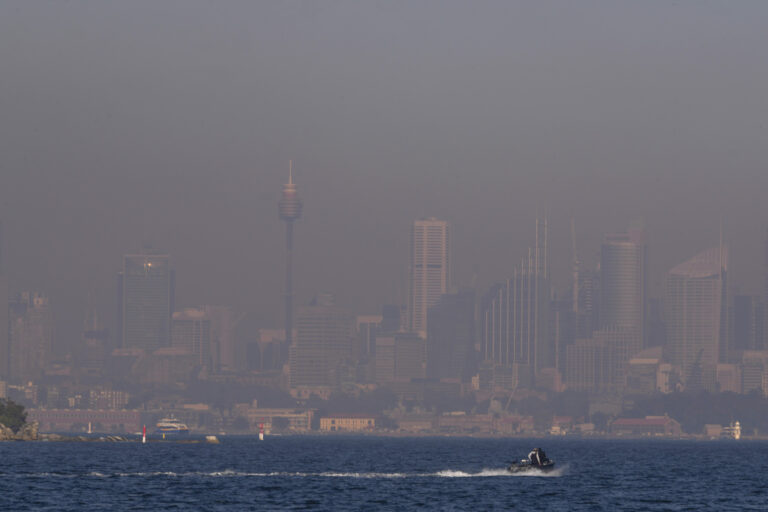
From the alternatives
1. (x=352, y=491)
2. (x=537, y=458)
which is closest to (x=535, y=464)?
(x=537, y=458)

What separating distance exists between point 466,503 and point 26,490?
4061cm

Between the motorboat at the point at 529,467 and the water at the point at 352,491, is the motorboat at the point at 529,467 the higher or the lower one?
the higher one

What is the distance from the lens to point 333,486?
14600 cm

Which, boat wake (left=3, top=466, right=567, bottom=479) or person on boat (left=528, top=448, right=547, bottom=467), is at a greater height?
person on boat (left=528, top=448, right=547, bottom=467)

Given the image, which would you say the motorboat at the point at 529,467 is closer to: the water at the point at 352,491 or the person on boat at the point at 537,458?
the person on boat at the point at 537,458

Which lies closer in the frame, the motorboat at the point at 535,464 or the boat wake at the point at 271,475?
the motorboat at the point at 535,464

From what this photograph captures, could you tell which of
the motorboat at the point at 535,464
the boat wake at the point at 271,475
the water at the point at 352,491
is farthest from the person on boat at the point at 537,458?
the water at the point at 352,491

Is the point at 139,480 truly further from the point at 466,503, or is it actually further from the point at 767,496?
the point at 767,496

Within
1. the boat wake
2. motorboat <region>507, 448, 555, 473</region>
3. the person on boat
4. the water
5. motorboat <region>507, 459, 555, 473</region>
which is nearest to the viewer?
the water

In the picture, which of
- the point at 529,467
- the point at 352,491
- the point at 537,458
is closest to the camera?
the point at 352,491

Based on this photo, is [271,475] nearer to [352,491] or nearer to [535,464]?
[352,491]

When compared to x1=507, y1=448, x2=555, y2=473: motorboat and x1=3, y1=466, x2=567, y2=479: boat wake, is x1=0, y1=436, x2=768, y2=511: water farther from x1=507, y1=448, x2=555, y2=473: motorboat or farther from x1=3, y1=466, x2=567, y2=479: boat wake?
x1=507, y1=448, x2=555, y2=473: motorboat

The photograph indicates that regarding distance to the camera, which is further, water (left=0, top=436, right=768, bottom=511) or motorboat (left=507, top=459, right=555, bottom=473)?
motorboat (left=507, top=459, right=555, bottom=473)

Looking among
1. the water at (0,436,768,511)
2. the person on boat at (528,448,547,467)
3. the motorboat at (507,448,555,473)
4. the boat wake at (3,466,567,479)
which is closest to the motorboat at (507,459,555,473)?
the motorboat at (507,448,555,473)
